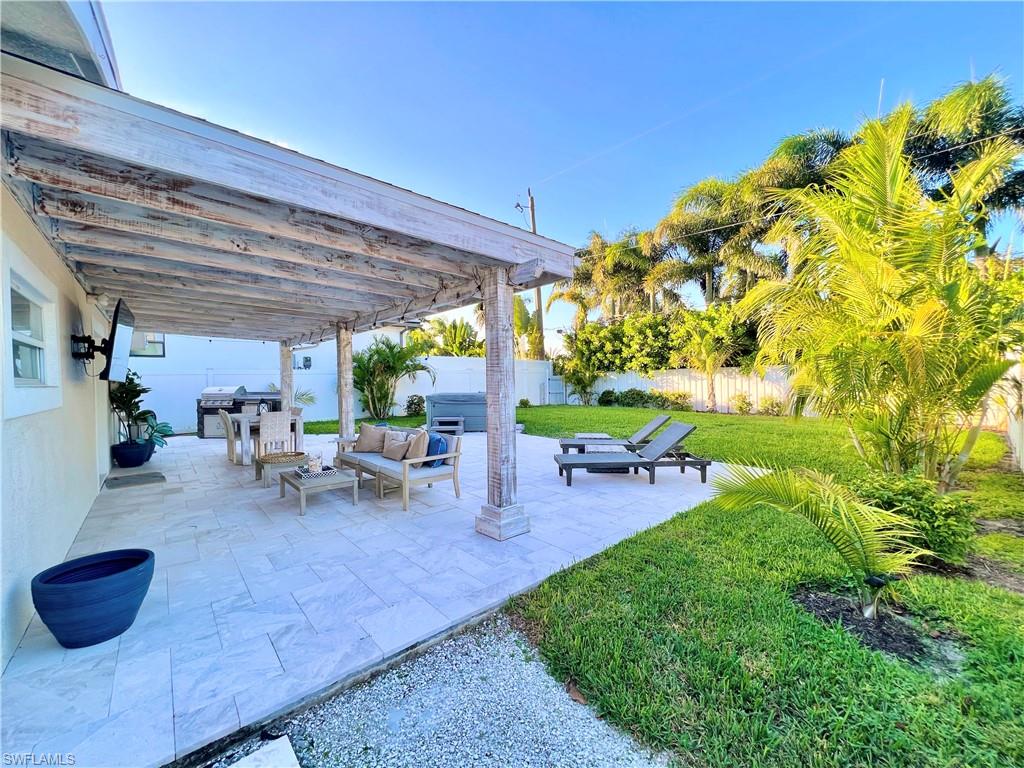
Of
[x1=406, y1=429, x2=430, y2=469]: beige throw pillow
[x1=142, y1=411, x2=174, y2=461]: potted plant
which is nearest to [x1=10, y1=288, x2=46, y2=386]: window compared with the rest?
[x1=406, y1=429, x2=430, y2=469]: beige throw pillow

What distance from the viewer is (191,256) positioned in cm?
395

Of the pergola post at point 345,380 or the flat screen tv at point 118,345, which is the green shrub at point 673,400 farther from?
the flat screen tv at point 118,345

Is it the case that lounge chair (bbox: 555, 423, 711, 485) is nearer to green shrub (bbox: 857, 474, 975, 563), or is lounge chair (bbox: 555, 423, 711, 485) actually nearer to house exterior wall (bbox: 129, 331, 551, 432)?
green shrub (bbox: 857, 474, 975, 563)

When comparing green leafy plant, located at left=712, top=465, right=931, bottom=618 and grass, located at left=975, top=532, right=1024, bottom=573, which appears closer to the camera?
green leafy plant, located at left=712, top=465, right=931, bottom=618

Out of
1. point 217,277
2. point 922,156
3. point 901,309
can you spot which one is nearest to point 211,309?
point 217,277

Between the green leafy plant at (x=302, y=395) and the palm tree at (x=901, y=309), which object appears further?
the green leafy plant at (x=302, y=395)

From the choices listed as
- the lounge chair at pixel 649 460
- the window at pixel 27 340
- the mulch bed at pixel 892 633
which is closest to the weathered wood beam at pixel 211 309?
the window at pixel 27 340

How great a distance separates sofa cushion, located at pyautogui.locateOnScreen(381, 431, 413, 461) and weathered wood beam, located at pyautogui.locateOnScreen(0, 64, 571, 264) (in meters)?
3.42

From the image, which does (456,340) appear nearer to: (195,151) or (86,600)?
(195,151)

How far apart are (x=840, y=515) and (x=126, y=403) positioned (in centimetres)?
1118

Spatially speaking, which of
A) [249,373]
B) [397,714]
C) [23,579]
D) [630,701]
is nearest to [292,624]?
[397,714]

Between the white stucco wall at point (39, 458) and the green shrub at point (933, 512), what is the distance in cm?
626

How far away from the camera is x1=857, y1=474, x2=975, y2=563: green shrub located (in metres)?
3.32

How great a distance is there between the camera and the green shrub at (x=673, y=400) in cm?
1788
